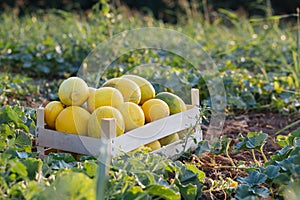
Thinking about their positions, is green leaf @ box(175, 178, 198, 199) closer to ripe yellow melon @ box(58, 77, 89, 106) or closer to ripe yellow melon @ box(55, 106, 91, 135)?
ripe yellow melon @ box(55, 106, 91, 135)

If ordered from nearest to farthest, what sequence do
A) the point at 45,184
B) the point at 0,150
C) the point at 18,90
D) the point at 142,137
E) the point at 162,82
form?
the point at 45,184
the point at 0,150
the point at 142,137
the point at 162,82
the point at 18,90

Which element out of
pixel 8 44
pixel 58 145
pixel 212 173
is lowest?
pixel 212 173

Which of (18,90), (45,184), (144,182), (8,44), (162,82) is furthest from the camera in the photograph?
(8,44)

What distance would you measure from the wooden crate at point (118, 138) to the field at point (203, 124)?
0.07 metres

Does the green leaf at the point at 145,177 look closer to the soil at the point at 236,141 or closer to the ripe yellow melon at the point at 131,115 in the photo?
the soil at the point at 236,141

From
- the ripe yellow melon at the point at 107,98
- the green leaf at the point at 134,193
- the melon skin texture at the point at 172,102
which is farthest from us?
the melon skin texture at the point at 172,102

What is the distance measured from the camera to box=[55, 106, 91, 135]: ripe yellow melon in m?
2.27

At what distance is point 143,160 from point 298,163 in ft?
1.83

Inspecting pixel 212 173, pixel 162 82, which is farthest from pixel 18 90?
pixel 212 173

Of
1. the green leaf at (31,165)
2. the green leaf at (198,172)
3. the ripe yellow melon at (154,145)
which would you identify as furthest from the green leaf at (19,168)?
the ripe yellow melon at (154,145)

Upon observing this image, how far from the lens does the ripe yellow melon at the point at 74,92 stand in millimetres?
2344

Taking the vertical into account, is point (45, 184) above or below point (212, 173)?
above

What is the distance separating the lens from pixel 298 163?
78.9 inches

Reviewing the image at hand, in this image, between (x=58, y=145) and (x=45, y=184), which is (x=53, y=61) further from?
(x=45, y=184)
